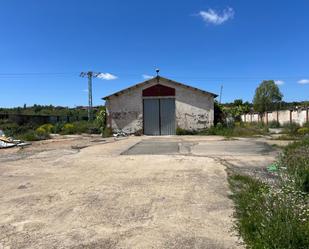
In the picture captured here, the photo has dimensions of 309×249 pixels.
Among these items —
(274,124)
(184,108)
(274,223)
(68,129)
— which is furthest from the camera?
(274,124)

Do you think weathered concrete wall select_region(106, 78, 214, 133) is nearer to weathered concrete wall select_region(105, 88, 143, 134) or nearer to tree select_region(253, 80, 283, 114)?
weathered concrete wall select_region(105, 88, 143, 134)

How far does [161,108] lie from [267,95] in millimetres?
44116

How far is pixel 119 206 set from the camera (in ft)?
18.3

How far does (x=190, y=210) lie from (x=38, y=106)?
67727mm

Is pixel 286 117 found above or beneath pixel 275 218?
above

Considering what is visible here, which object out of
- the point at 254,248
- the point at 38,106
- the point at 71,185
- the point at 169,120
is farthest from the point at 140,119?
the point at 38,106

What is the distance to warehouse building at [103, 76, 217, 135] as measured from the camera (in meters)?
25.7

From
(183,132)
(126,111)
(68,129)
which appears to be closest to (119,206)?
(183,132)

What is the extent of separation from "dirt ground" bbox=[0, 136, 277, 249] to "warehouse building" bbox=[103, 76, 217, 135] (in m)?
15.9

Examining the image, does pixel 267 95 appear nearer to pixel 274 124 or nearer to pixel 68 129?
pixel 274 124

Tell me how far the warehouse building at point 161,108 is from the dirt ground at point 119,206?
15.9 meters

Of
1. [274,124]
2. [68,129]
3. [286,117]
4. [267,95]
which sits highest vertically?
[267,95]

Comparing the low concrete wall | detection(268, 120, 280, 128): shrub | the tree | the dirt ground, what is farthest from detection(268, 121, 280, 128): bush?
the tree

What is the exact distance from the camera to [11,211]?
17.8 feet
